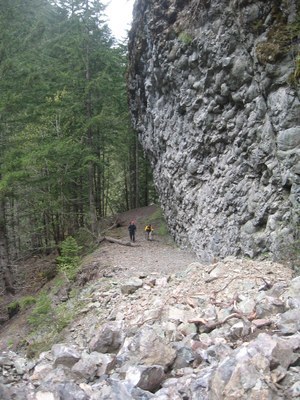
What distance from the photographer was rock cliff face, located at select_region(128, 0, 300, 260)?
421 inches

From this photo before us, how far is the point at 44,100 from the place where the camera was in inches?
718

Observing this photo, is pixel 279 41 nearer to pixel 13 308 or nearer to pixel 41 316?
pixel 41 316

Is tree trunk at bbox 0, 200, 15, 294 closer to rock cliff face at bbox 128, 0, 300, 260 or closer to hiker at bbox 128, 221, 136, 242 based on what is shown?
hiker at bbox 128, 221, 136, 242

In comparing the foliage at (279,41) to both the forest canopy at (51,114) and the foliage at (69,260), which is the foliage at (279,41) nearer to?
the forest canopy at (51,114)

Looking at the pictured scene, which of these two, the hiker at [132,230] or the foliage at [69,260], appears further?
the hiker at [132,230]

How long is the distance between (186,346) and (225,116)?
30.5 ft

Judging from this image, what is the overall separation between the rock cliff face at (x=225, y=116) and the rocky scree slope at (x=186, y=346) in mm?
2443

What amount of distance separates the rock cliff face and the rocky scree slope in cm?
244

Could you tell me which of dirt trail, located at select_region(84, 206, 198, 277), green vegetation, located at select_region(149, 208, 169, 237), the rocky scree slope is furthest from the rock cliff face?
the rocky scree slope

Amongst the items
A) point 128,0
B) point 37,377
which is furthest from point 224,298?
point 128,0

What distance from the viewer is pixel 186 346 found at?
20.8 feet

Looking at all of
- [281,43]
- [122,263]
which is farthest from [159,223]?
[281,43]

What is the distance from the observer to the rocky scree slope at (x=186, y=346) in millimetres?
4809

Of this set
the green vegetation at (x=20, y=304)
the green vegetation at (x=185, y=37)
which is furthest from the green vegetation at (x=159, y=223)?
the green vegetation at (x=185, y=37)
